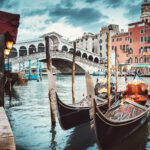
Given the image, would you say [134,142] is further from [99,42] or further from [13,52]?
[99,42]

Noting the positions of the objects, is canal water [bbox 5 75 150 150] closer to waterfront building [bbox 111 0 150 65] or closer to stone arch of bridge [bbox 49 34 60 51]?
waterfront building [bbox 111 0 150 65]

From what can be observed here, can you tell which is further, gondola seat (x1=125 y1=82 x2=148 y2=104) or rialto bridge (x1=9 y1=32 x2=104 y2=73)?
rialto bridge (x1=9 y1=32 x2=104 y2=73)

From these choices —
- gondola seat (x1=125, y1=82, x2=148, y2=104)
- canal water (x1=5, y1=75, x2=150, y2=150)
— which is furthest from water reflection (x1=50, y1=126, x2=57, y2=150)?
gondola seat (x1=125, y1=82, x2=148, y2=104)

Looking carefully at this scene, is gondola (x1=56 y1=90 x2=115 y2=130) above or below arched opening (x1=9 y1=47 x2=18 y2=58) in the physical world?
below

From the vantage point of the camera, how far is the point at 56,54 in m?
20.6

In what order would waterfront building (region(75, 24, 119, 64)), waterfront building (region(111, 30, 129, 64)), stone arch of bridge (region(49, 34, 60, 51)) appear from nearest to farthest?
waterfront building (region(111, 30, 129, 64))
stone arch of bridge (region(49, 34, 60, 51))
waterfront building (region(75, 24, 119, 64))

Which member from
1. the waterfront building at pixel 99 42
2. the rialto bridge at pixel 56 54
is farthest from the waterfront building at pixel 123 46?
the waterfront building at pixel 99 42

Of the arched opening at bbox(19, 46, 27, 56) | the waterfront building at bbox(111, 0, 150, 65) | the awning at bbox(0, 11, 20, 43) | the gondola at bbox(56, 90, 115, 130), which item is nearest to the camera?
the awning at bbox(0, 11, 20, 43)

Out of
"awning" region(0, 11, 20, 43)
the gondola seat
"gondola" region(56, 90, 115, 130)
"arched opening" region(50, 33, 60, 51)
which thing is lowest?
"gondola" region(56, 90, 115, 130)

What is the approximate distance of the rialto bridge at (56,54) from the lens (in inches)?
760

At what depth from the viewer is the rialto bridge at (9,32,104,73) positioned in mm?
19297

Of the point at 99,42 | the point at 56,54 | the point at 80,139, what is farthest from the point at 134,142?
the point at 99,42

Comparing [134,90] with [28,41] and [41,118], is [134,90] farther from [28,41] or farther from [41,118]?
[28,41]

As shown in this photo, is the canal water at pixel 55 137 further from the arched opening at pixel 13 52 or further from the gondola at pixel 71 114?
the arched opening at pixel 13 52
